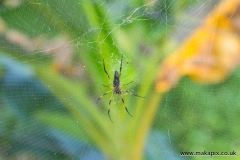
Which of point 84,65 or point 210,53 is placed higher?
point 210,53

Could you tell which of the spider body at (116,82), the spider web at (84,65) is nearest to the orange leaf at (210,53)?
the spider web at (84,65)

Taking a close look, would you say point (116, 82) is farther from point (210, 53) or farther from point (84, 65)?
point (210, 53)

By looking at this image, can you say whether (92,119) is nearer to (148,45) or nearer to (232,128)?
(148,45)

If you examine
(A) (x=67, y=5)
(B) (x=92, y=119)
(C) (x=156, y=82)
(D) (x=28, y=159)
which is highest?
(A) (x=67, y=5)

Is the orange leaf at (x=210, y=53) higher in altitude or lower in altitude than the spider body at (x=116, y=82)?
higher

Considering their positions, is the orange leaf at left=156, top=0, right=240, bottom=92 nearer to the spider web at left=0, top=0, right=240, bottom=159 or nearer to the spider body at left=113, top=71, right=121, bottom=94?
the spider web at left=0, top=0, right=240, bottom=159

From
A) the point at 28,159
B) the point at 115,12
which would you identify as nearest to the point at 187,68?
the point at 115,12

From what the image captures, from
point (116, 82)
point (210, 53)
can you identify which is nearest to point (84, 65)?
point (116, 82)

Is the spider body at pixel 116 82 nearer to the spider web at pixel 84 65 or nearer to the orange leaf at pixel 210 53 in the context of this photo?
the spider web at pixel 84 65
